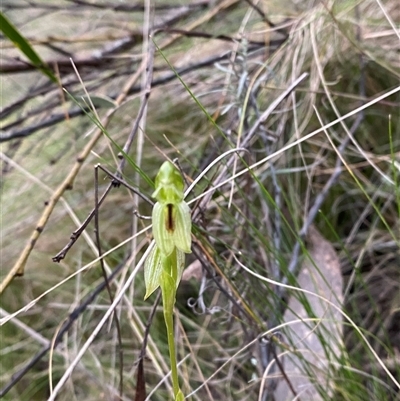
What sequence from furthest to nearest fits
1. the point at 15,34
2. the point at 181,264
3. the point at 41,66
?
the point at 41,66, the point at 15,34, the point at 181,264

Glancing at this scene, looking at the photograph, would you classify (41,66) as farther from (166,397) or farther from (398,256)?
(398,256)

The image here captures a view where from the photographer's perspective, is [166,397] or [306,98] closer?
[166,397]

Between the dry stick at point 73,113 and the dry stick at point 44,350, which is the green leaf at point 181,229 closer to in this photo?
the dry stick at point 44,350

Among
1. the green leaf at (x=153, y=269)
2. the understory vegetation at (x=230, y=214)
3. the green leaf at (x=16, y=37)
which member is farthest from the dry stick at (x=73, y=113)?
the green leaf at (x=153, y=269)

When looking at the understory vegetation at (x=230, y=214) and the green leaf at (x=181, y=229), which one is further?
the understory vegetation at (x=230, y=214)

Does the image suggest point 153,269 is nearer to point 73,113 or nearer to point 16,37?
point 16,37

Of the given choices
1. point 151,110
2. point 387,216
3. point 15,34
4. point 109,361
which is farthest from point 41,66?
point 387,216

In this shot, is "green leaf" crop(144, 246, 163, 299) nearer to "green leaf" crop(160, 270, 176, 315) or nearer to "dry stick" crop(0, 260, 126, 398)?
"green leaf" crop(160, 270, 176, 315)

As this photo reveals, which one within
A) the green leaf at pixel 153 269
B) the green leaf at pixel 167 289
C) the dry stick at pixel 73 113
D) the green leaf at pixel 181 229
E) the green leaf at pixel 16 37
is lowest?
the green leaf at pixel 167 289

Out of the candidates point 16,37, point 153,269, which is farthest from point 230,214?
point 16,37

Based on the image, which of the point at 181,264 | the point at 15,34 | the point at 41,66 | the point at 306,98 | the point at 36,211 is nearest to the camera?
the point at 181,264

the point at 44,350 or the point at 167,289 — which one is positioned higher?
the point at 167,289
